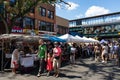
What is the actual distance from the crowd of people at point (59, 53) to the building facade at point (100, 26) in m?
34.9

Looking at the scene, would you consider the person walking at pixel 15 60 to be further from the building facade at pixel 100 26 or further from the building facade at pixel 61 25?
the building facade at pixel 100 26

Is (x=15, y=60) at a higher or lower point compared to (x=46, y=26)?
lower

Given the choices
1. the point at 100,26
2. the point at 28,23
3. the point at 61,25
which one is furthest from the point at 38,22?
the point at 100,26

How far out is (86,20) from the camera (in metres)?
74.7

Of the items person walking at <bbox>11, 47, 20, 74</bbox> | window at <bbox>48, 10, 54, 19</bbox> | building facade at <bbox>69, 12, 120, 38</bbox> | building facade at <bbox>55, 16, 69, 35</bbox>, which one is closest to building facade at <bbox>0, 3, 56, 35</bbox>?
window at <bbox>48, 10, 54, 19</bbox>

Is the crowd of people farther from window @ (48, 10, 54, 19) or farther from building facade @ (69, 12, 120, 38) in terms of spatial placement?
building facade @ (69, 12, 120, 38)

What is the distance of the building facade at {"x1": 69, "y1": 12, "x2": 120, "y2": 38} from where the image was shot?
64438 millimetres

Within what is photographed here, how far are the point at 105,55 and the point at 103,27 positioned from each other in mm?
46845

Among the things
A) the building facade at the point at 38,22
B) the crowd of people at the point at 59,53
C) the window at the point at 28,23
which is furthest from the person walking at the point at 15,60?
the window at the point at 28,23

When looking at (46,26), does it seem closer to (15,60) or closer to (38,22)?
(38,22)

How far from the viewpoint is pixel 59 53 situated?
1267cm

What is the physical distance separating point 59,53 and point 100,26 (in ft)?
187

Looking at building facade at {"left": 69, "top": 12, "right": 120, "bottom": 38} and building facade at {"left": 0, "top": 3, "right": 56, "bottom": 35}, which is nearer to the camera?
building facade at {"left": 0, "top": 3, "right": 56, "bottom": 35}

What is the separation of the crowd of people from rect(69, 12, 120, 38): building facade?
34947 mm
